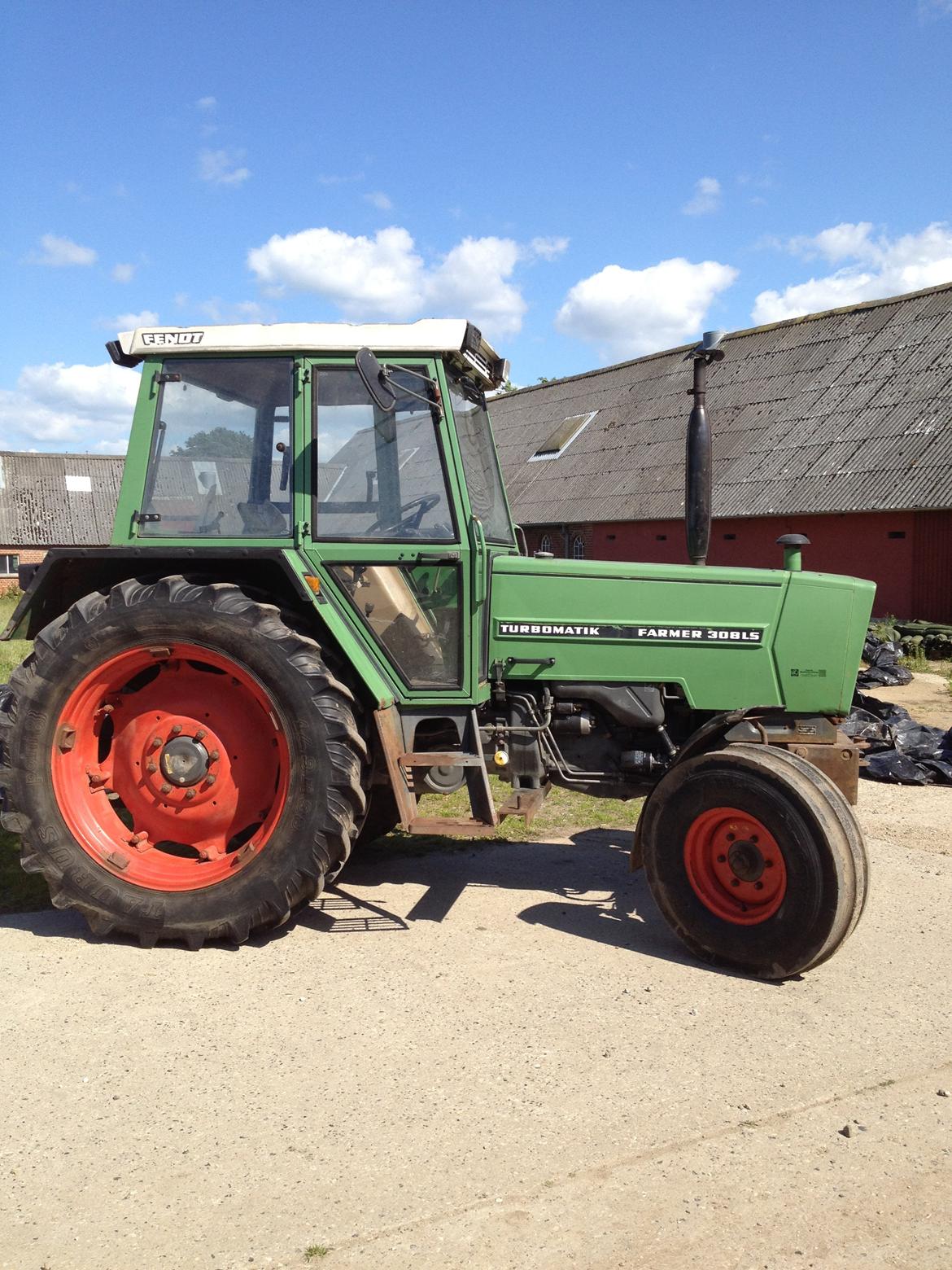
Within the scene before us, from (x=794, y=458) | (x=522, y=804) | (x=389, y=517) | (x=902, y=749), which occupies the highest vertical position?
(x=794, y=458)

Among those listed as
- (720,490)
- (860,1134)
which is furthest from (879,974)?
(720,490)

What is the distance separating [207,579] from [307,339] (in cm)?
115

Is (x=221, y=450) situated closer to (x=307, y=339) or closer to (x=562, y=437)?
(x=307, y=339)

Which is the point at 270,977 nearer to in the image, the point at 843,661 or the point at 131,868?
the point at 131,868

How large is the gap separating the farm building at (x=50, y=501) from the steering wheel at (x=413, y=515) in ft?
116

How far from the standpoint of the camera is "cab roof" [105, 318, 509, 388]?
4473mm

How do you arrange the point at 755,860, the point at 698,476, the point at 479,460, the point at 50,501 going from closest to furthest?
the point at 755,860 < the point at 479,460 < the point at 698,476 < the point at 50,501

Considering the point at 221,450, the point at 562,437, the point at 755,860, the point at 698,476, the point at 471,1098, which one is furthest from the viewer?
the point at 562,437

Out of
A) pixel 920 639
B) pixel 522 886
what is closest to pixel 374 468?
pixel 522 886

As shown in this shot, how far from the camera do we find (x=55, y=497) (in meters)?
40.3

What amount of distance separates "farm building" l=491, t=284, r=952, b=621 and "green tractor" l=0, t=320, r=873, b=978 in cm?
1253

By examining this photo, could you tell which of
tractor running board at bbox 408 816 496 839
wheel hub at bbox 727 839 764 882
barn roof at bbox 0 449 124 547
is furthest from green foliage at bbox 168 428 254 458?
barn roof at bbox 0 449 124 547

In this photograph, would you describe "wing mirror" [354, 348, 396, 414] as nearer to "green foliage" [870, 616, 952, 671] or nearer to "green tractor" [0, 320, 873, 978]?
"green tractor" [0, 320, 873, 978]

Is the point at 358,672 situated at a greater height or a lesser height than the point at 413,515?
lesser
